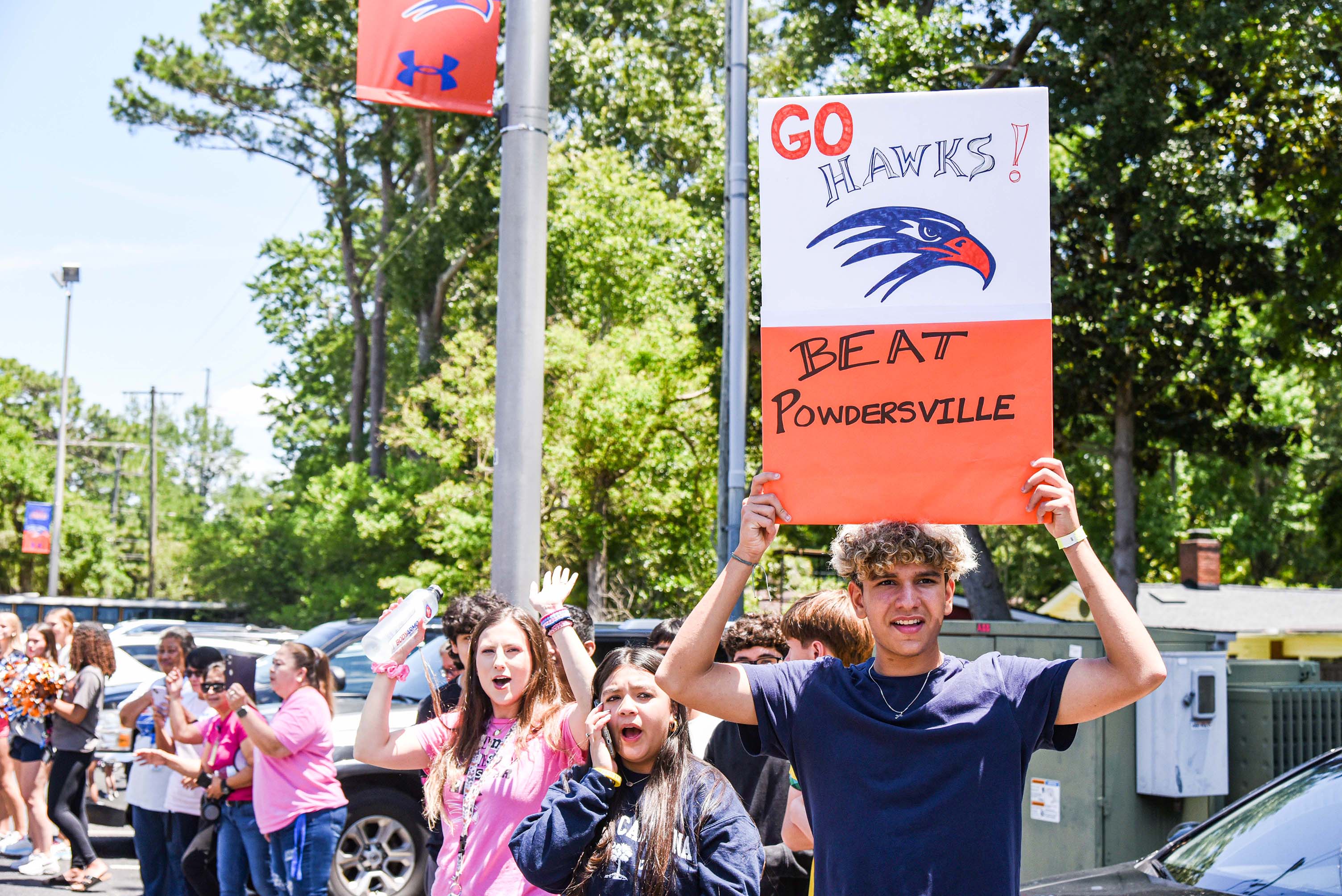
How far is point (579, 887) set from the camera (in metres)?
3.15

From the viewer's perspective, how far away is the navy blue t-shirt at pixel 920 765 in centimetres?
252

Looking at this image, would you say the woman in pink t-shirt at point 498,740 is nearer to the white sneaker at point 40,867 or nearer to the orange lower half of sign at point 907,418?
the orange lower half of sign at point 907,418

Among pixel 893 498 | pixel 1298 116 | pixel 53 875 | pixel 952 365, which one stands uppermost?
pixel 1298 116

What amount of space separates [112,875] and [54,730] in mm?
1443

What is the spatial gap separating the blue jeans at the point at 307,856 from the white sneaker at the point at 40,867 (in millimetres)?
4483

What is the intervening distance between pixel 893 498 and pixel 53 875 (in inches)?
351

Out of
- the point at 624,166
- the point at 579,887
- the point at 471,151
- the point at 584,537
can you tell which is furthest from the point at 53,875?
the point at 471,151

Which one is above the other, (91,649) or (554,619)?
A: (554,619)

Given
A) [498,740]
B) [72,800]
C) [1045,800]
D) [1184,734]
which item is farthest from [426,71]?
[72,800]

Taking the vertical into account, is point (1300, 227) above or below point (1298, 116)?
below

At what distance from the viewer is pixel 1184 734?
22.5ft

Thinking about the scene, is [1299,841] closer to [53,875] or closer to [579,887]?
[579,887]

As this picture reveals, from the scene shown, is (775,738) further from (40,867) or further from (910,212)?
(40,867)

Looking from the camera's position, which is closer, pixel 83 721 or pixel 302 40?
pixel 83 721
